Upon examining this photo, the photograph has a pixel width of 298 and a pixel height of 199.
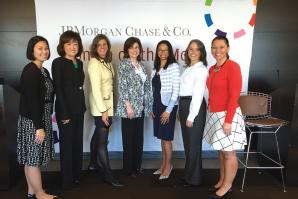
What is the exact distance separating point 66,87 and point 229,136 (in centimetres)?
155

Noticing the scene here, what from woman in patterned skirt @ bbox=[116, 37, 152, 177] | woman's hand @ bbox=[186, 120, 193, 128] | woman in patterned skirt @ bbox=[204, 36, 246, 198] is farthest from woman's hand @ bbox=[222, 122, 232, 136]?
woman in patterned skirt @ bbox=[116, 37, 152, 177]

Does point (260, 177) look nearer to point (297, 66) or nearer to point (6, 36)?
point (297, 66)

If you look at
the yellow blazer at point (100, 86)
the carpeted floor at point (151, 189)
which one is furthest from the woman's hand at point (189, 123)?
the yellow blazer at point (100, 86)

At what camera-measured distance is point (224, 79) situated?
263 centimetres

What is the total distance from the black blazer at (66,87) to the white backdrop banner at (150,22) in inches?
27.3

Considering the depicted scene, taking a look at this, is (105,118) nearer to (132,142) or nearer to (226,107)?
(132,142)

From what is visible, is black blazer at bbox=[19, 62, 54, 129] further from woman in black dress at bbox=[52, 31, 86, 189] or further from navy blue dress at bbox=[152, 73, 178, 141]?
navy blue dress at bbox=[152, 73, 178, 141]

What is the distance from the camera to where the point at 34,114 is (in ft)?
8.14

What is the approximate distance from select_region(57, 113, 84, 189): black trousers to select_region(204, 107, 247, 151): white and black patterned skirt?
1289 mm

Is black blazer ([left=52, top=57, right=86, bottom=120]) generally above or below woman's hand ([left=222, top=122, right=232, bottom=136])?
above

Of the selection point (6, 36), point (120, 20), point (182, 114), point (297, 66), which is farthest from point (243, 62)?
point (6, 36)

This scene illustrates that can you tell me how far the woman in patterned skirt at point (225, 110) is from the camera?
2578 millimetres

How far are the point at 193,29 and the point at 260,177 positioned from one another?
187 centimetres

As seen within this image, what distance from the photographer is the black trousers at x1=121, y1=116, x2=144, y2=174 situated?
317 centimetres
